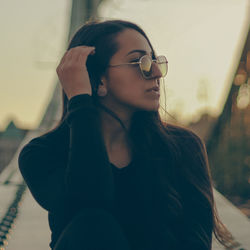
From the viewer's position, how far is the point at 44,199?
2232 millimetres

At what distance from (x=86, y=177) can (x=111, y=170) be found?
0.12 meters

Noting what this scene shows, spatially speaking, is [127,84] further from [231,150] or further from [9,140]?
[9,140]

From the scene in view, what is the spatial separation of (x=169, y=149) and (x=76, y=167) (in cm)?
40

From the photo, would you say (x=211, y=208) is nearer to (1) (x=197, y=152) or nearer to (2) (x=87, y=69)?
(1) (x=197, y=152)

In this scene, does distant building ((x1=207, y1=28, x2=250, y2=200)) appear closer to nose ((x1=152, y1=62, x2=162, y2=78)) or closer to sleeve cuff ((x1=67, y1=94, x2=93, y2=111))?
nose ((x1=152, y1=62, x2=162, y2=78))

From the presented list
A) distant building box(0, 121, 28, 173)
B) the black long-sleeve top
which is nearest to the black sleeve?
the black long-sleeve top

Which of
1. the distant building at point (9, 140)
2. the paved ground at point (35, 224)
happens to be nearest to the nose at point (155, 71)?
the paved ground at point (35, 224)

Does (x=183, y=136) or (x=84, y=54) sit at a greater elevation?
(x=84, y=54)

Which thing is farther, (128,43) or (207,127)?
(207,127)

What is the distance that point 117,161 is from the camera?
2.36m

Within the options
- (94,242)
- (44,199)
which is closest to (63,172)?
(44,199)

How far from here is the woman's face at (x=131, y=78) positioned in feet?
7.64

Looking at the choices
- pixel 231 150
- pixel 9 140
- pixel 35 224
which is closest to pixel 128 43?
pixel 35 224

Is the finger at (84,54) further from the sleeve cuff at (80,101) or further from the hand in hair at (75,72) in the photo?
the sleeve cuff at (80,101)
